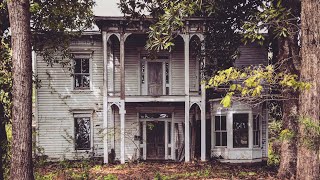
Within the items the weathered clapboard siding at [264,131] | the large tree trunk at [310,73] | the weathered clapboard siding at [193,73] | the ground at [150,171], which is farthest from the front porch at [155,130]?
the large tree trunk at [310,73]

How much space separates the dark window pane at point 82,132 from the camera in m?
18.6

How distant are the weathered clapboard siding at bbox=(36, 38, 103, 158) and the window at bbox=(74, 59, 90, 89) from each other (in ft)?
1.00

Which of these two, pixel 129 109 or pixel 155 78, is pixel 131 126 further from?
pixel 155 78

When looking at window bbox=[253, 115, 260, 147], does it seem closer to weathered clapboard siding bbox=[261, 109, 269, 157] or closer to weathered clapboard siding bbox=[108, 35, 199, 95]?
weathered clapboard siding bbox=[261, 109, 269, 157]

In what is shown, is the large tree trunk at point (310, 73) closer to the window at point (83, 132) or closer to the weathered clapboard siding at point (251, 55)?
the weathered clapboard siding at point (251, 55)

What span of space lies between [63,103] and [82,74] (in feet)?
→ 6.68

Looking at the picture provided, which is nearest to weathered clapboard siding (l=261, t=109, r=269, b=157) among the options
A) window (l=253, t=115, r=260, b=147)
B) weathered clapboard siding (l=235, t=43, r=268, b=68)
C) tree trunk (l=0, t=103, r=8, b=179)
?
window (l=253, t=115, r=260, b=147)

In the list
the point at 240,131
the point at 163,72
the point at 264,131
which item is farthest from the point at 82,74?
the point at 264,131

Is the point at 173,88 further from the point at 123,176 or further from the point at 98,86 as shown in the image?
the point at 123,176

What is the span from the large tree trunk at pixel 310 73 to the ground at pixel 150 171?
5597 mm

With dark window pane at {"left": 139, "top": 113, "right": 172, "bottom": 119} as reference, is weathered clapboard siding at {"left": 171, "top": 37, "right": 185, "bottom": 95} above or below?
above

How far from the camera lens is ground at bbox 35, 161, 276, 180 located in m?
12.4

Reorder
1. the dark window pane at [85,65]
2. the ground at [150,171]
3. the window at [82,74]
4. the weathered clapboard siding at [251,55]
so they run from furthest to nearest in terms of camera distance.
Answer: the weathered clapboard siding at [251,55] < the dark window pane at [85,65] < the window at [82,74] < the ground at [150,171]

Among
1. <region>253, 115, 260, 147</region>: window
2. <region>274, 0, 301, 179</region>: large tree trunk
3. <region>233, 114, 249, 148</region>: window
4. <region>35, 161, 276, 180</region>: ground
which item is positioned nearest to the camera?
<region>274, 0, 301, 179</region>: large tree trunk
